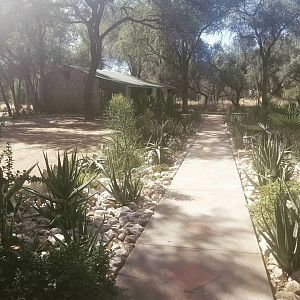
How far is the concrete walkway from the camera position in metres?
2.89

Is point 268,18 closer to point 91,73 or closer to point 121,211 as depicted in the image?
point 91,73

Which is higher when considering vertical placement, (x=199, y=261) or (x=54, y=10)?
(x=54, y=10)

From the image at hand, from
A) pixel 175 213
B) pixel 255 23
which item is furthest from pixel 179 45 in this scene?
pixel 175 213

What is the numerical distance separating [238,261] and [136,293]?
1029mm

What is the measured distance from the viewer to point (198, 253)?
353 centimetres

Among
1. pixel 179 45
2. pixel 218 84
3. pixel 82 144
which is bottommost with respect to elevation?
pixel 82 144

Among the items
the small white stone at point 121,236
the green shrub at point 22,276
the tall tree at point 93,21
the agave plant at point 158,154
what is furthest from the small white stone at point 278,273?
the tall tree at point 93,21

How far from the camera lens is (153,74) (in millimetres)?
45531

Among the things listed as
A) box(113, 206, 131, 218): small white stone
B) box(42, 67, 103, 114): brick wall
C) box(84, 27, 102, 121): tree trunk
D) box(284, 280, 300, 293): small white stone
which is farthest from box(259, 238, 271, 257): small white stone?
box(42, 67, 103, 114): brick wall

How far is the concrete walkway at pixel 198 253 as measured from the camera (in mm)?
2891

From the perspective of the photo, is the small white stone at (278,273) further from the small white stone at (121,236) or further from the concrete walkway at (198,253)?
the small white stone at (121,236)

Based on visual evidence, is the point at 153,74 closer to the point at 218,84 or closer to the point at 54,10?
the point at 218,84

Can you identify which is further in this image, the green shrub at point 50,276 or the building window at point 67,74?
the building window at point 67,74

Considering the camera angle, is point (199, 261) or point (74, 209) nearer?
point (199, 261)
